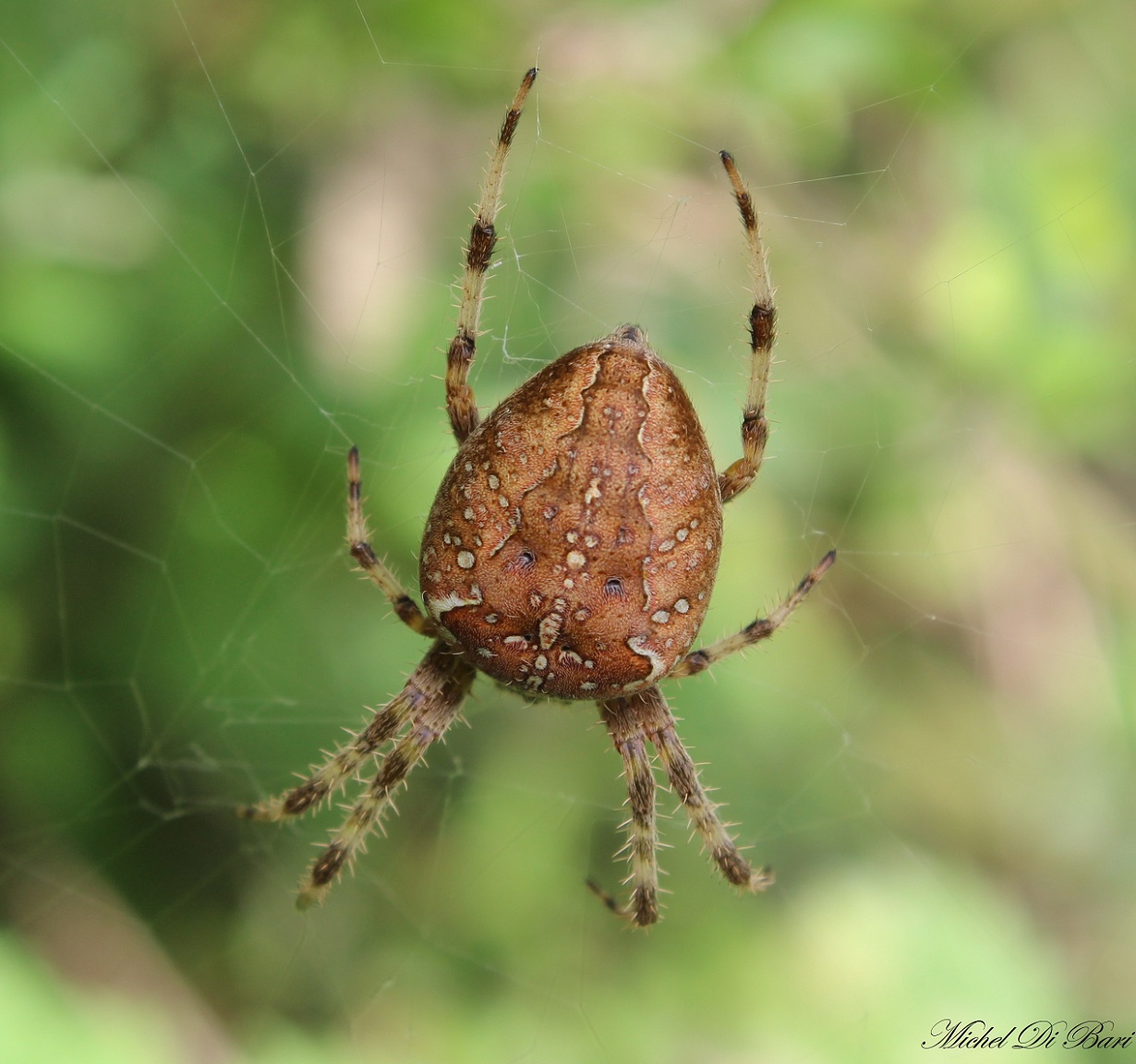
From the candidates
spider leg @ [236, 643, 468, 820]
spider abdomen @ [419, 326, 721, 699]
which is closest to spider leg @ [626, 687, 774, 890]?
spider abdomen @ [419, 326, 721, 699]

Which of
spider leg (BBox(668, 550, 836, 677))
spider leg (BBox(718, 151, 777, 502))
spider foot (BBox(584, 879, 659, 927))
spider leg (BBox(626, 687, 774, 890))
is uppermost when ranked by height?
spider leg (BBox(718, 151, 777, 502))

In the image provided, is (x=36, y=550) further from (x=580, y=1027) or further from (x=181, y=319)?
(x=580, y=1027)

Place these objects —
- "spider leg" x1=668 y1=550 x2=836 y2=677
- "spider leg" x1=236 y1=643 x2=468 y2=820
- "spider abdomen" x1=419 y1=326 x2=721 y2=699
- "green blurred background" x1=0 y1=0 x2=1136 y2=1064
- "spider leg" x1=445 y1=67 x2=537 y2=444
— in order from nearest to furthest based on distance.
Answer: "spider abdomen" x1=419 y1=326 x2=721 y2=699, "spider leg" x1=445 y1=67 x2=537 y2=444, "spider leg" x1=668 y1=550 x2=836 y2=677, "spider leg" x1=236 y1=643 x2=468 y2=820, "green blurred background" x1=0 y1=0 x2=1136 y2=1064

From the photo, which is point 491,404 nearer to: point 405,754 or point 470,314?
point 470,314

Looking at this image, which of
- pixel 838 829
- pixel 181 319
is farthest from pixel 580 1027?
pixel 181 319

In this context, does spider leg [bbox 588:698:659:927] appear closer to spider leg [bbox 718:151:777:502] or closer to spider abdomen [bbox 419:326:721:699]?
spider abdomen [bbox 419:326:721:699]

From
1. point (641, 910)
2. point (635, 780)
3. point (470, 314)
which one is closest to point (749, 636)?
point (635, 780)

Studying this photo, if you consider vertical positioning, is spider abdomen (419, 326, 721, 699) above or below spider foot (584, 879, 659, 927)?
above
